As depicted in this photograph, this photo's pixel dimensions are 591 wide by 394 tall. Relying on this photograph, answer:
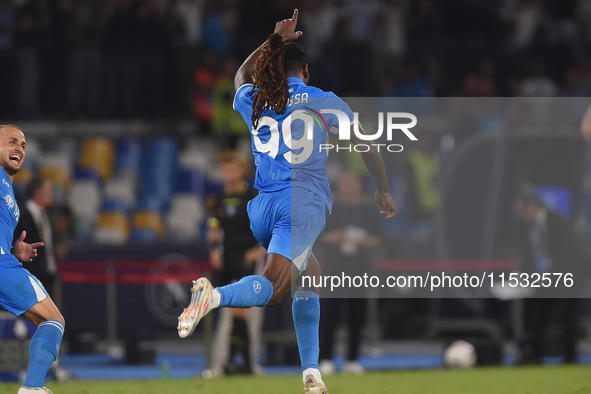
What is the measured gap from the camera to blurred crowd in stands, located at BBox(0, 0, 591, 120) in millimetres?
15602

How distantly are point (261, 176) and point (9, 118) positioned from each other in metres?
10.5

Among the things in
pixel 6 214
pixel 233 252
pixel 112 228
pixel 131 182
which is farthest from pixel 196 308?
pixel 131 182

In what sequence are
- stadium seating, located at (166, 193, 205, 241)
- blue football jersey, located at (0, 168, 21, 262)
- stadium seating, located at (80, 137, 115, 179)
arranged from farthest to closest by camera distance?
stadium seating, located at (80, 137, 115, 179) → stadium seating, located at (166, 193, 205, 241) → blue football jersey, located at (0, 168, 21, 262)

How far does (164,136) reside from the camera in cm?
1589

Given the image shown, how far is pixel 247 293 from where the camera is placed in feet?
18.5

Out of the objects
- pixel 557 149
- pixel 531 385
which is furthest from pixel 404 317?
pixel 531 385

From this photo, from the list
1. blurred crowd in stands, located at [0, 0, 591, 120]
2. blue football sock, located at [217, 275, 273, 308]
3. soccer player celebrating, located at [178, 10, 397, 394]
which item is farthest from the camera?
blurred crowd in stands, located at [0, 0, 591, 120]

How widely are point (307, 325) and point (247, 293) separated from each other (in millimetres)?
781

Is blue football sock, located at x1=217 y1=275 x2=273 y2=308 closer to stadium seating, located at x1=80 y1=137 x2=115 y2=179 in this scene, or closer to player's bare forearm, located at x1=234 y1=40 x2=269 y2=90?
player's bare forearm, located at x1=234 y1=40 x2=269 y2=90

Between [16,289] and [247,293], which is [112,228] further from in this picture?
[247,293]

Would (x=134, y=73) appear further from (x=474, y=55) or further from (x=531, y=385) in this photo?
(x=531, y=385)

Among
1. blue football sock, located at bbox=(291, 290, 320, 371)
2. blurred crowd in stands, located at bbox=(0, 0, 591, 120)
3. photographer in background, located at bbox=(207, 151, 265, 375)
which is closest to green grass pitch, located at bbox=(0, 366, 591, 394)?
photographer in background, located at bbox=(207, 151, 265, 375)

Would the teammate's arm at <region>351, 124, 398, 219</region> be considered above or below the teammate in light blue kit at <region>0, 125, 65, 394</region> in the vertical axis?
above

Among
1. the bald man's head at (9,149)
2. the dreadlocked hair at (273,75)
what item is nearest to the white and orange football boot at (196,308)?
the dreadlocked hair at (273,75)
